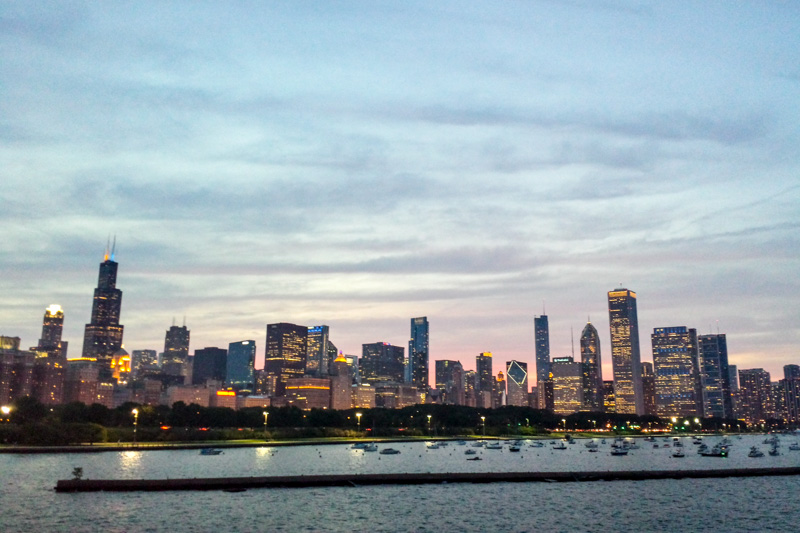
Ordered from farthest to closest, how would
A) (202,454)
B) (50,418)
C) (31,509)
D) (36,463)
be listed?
1. (50,418)
2. (202,454)
3. (36,463)
4. (31,509)

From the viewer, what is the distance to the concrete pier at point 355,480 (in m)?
80.7

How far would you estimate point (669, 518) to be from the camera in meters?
69.3

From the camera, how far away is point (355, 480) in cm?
9031

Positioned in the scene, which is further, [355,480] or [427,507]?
[355,480]

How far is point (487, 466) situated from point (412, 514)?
6721 centimetres

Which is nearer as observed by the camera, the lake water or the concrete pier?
the lake water

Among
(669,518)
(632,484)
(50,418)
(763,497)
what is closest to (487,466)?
(632,484)

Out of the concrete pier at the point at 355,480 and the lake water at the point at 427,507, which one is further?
the concrete pier at the point at 355,480

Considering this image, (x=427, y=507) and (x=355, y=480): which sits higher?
(x=355, y=480)

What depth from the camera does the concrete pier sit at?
80688mm

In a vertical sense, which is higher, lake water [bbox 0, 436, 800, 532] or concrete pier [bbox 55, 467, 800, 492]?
concrete pier [bbox 55, 467, 800, 492]

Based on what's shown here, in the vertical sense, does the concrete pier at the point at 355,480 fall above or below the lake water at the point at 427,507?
above

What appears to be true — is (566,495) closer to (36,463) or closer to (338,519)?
(338,519)

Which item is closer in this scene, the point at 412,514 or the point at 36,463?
the point at 412,514
